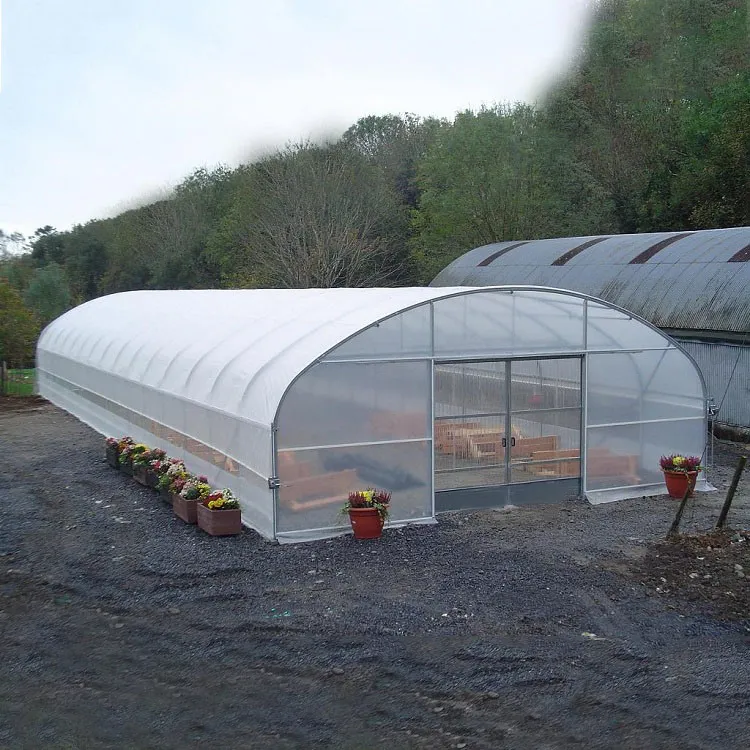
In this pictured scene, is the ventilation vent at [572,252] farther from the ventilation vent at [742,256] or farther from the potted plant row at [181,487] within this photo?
the potted plant row at [181,487]

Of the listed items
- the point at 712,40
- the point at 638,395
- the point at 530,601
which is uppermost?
the point at 712,40

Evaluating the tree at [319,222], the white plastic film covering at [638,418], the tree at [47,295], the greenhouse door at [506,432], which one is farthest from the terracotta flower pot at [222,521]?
the tree at [47,295]

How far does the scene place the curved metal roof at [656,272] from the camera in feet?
66.2

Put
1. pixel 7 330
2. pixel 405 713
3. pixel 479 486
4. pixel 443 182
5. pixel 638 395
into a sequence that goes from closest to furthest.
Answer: pixel 405 713, pixel 479 486, pixel 638 395, pixel 7 330, pixel 443 182

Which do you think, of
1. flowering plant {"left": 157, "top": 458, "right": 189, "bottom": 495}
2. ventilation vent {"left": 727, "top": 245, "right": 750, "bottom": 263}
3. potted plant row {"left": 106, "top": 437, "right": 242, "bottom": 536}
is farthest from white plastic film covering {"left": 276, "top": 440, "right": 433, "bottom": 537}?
ventilation vent {"left": 727, "top": 245, "right": 750, "bottom": 263}

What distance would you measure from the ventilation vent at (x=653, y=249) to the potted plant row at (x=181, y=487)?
13.2m

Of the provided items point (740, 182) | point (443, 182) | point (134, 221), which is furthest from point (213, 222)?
point (740, 182)

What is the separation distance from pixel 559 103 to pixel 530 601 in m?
34.8

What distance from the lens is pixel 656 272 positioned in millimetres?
22453

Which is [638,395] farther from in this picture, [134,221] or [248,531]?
[134,221]

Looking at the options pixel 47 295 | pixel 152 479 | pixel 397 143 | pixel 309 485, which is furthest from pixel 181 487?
pixel 397 143

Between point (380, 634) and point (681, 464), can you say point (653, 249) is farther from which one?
point (380, 634)

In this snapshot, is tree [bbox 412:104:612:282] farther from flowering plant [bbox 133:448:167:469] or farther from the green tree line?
flowering plant [bbox 133:448:167:469]

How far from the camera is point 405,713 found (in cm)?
750
